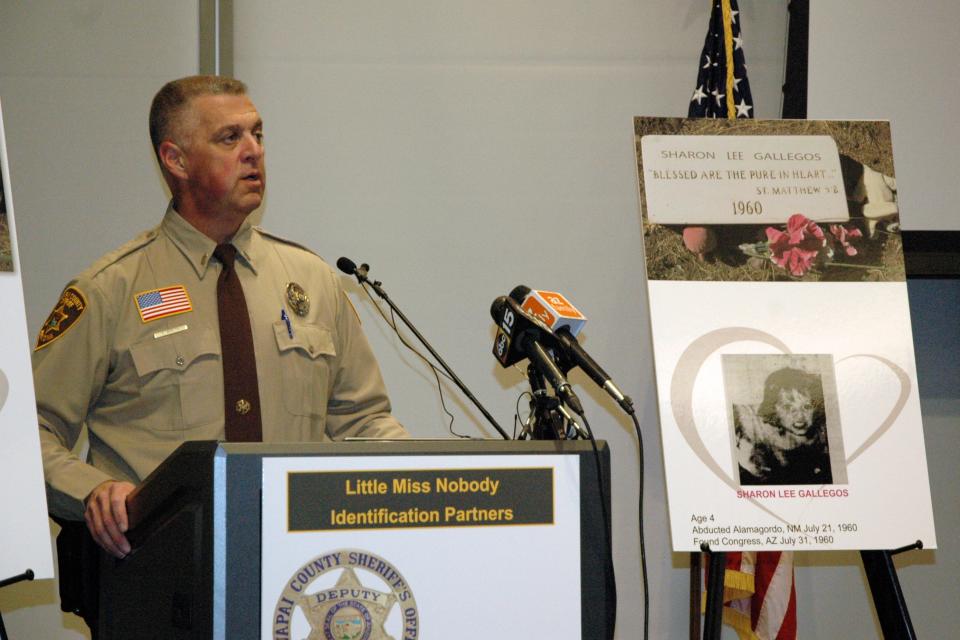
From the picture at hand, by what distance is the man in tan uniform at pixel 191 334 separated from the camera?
2221 mm

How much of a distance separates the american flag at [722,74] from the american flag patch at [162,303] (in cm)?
178

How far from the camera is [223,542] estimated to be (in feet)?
4.56

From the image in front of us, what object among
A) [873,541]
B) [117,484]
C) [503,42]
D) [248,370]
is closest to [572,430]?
[117,484]

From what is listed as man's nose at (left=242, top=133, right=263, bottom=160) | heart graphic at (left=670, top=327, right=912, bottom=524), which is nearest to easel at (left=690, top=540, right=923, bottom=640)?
heart graphic at (left=670, top=327, right=912, bottom=524)

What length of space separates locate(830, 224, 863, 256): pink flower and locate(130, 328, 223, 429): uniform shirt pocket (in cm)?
149

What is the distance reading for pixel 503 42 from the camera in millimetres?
3613

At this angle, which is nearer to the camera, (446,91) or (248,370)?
(248,370)

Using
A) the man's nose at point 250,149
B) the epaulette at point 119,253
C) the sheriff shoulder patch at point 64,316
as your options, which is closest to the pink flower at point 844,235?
the man's nose at point 250,149

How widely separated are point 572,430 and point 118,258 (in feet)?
4.12

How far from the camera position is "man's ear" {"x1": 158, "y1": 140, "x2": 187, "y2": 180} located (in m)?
2.49

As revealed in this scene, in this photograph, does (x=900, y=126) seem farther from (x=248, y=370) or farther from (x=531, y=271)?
(x=248, y=370)

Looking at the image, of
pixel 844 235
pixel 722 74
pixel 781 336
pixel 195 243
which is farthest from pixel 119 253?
pixel 722 74

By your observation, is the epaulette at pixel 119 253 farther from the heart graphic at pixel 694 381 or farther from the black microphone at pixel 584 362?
the heart graphic at pixel 694 381

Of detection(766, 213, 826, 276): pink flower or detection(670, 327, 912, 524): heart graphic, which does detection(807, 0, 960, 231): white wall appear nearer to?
detection(766, 213, 826, 276): pink flower
